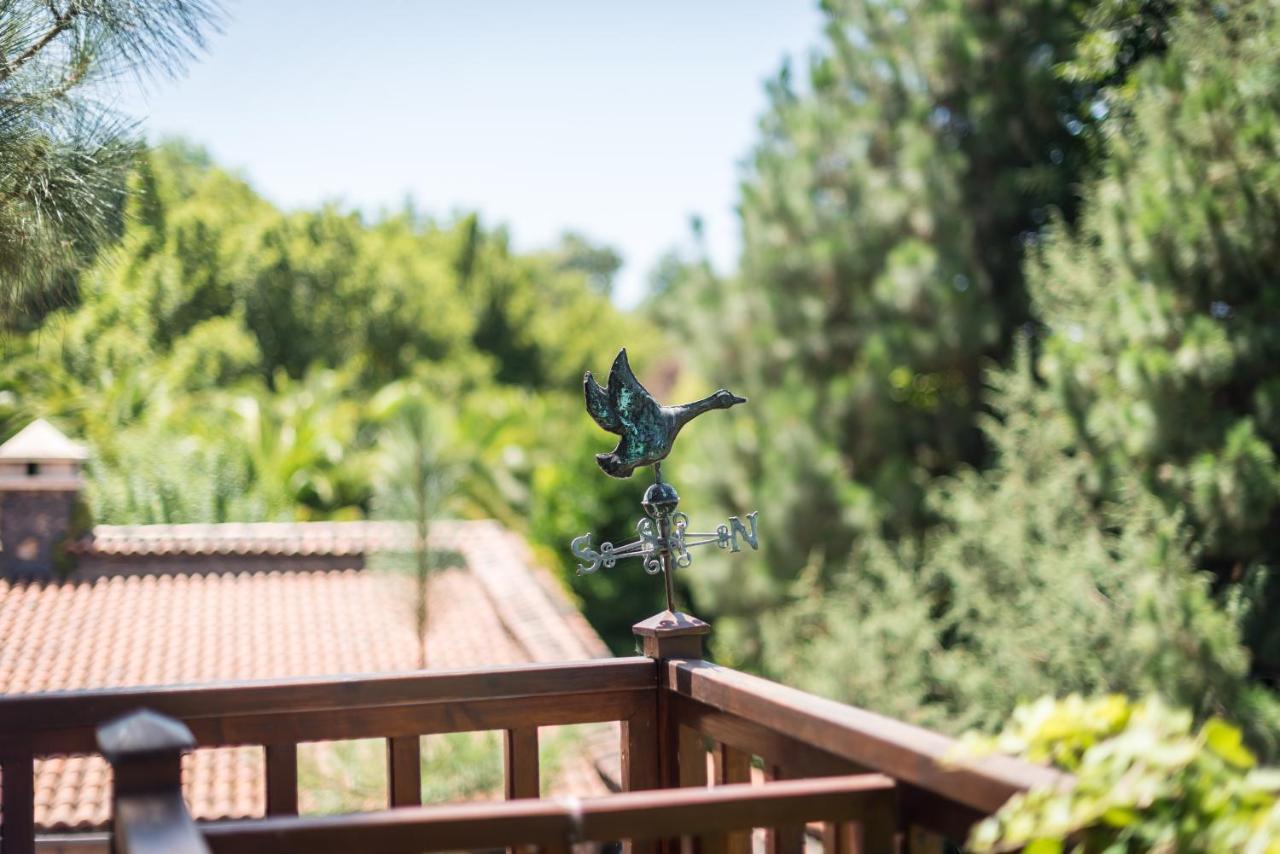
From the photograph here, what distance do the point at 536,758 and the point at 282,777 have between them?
0.51 metres

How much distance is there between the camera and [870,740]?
61.3 inches

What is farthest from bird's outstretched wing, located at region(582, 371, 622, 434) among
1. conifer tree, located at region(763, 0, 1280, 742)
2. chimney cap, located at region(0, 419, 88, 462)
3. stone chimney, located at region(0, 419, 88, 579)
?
chimney cap, located at region(0, 419, 88, 462)

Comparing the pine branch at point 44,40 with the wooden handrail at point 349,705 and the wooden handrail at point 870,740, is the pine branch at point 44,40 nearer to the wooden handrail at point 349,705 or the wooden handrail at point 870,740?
the wooden handrail at point 349,705

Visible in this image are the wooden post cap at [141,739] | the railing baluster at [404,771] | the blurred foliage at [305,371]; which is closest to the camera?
the wooden post cap at [141,739]

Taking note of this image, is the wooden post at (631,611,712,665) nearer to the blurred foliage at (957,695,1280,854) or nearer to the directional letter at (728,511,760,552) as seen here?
the directional letter at (728,511,760,552)

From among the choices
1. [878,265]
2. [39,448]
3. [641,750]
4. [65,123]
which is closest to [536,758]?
[641,750]

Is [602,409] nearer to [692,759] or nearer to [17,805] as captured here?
[692,759]

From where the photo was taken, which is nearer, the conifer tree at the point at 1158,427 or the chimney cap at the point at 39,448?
the conifer tree at the point at 1158,427

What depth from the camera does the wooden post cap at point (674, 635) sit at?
7.82ft

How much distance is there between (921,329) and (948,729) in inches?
144

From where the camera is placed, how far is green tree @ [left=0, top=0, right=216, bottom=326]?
3.00 meters

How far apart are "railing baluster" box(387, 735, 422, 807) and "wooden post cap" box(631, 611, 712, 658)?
1.72 feet

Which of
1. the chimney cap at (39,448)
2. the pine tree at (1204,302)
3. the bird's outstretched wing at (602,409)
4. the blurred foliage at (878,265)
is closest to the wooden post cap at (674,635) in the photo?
the bird's outstretched wing at (602,409)

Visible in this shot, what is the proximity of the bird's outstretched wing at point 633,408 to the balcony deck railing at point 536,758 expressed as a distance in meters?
0.43
